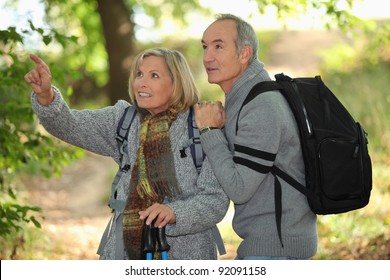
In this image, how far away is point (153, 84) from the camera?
11.4ft

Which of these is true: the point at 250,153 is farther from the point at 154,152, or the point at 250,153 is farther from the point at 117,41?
the point at 117,41

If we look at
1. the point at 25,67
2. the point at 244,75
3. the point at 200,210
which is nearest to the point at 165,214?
the point at 200,210

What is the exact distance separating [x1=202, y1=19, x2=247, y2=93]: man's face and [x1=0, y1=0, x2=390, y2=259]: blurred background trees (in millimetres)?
A: 1893

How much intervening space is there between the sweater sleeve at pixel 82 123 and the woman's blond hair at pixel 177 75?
0.22 metres

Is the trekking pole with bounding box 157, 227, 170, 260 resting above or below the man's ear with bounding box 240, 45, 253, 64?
below

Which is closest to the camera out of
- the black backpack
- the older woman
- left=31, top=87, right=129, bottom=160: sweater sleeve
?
the black backpack

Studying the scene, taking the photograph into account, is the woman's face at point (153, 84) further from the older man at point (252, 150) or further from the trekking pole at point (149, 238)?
the trekking pole at point (149, 238)

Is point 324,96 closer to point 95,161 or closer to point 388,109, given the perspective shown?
point 388,109

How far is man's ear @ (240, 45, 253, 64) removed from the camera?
353cm

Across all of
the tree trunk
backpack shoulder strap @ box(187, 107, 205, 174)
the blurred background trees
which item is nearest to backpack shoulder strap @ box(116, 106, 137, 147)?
backpack shoulder strap @ box(187, 107, 205, 174)

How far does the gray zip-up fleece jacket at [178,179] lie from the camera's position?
132 inches

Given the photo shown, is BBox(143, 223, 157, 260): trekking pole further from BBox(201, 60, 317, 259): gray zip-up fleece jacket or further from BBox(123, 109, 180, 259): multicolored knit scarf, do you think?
BBox(201, 60, 317, 259): gray zip-up fleece jacket

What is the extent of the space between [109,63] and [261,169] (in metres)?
9.76
